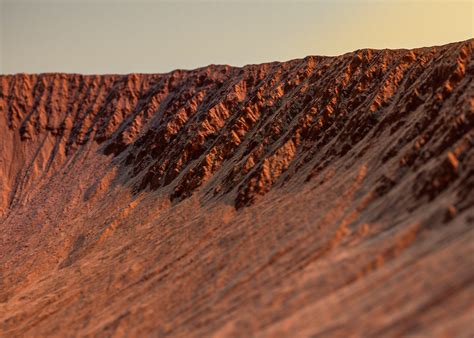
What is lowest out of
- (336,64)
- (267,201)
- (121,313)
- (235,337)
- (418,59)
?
(235,337)

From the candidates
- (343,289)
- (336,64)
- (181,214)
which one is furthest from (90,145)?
(343,289)

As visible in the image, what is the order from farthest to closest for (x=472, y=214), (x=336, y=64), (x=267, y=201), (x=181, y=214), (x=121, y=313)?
(x=336, y=64) < (x=181, y=214) < (x=267, y=201) < (x=121, y=313) < (x=472, y=214)

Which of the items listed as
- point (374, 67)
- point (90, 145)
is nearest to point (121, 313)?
point (374, 67)

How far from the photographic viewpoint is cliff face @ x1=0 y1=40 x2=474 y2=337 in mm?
14789

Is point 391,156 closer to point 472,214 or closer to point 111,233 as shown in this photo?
point 472,214

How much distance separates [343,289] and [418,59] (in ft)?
67.1

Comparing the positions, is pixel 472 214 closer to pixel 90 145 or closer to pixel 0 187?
pixel 90 145

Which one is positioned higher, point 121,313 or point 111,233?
point 111,233

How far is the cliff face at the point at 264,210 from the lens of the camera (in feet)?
48.5

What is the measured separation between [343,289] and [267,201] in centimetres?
1050

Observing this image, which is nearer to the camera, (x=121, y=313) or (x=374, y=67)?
(x=121, y=313)

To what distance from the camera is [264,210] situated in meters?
24.0

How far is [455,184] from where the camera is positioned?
16875 millimetres

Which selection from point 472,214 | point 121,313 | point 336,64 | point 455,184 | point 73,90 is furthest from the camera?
point 73,90
